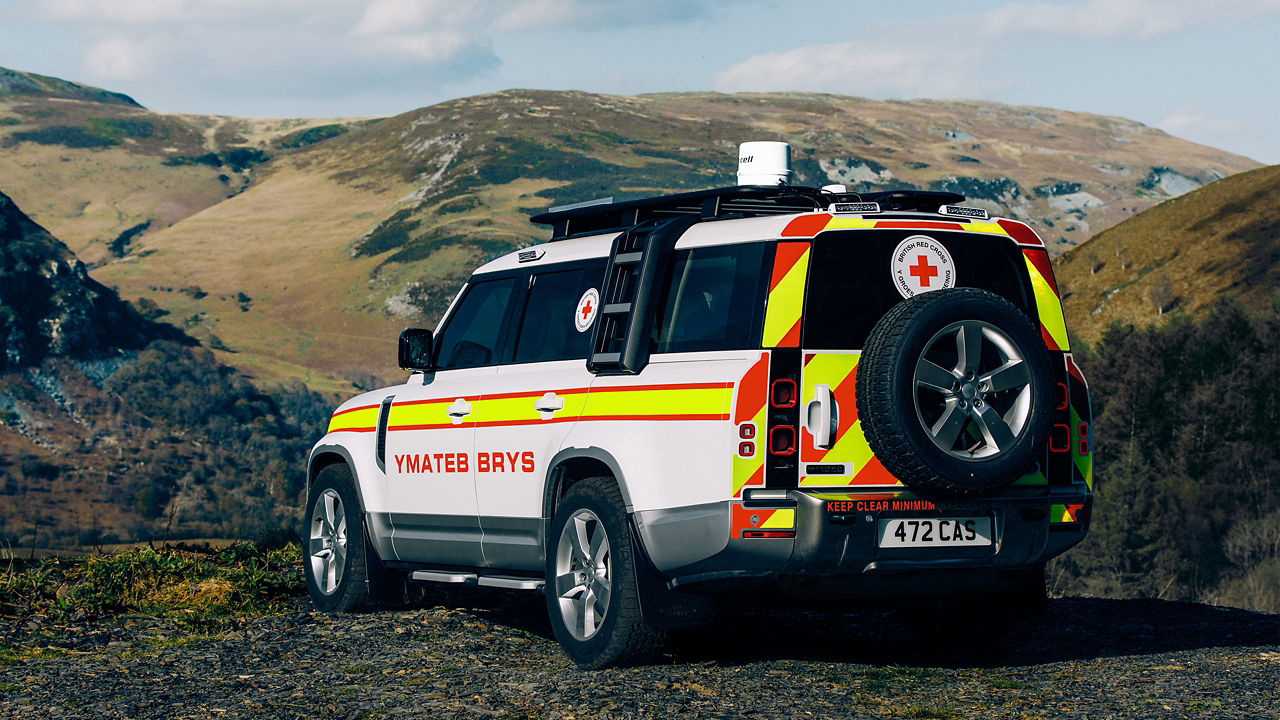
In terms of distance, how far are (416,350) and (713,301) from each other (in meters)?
2.78

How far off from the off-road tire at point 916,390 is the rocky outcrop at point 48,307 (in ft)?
395

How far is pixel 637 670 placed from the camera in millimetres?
6812

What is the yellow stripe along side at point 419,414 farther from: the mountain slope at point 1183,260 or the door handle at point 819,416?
the mountain slope at point 1183,260

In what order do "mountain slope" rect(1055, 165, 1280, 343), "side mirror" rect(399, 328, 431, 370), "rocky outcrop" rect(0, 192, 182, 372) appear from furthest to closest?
"rocky outcrop" rect(0, 192, 182, 372) → "mountain slope" rect(1055, 165, 1280, 343) → "side mirror" rect(399, 328, 431, 370)

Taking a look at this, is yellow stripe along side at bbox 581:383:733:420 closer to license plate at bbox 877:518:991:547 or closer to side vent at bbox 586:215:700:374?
side vent at bbox 586:215:700:374

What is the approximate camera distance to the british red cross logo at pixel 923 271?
21.7 ft

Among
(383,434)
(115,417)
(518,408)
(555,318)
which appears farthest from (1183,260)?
(518,408)

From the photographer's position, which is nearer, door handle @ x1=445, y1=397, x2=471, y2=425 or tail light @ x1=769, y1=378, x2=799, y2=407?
tail light @ x1=769, y1=378, x2=799, y2=407

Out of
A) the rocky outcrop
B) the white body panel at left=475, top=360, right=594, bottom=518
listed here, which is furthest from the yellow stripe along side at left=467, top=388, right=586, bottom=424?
the rocky outcrop

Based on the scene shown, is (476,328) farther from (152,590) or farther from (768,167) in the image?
(152,590)

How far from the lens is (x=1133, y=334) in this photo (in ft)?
202

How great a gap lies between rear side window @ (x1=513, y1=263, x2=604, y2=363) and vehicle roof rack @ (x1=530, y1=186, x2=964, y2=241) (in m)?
0.40

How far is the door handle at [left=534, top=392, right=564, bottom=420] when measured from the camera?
7.36 m

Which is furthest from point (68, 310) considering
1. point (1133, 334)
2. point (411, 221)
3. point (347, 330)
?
point (1133, 334)
